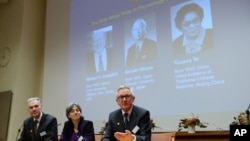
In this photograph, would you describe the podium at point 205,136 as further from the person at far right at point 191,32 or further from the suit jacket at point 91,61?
the suit jacket at point 91,61

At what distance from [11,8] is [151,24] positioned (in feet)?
10.1

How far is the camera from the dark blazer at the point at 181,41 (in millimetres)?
3418

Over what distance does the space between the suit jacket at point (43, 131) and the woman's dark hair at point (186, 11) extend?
1.99 m

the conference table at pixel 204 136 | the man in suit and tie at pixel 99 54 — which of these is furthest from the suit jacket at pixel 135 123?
the man in suit and tie at pixel 99 54

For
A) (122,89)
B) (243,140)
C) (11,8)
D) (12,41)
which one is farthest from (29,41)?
(243,140)

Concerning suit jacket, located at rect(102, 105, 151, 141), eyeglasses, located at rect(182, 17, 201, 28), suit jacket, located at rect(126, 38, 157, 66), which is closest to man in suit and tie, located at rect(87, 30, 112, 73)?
suit jacket, located at rect(126, 38, 157, 66)

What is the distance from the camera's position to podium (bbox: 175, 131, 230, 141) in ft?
10.1

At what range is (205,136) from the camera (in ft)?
10.4

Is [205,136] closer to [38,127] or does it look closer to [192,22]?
[192,22]

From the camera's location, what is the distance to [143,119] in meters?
2.59

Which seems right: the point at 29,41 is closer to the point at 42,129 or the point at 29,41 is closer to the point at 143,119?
the point at 42,129

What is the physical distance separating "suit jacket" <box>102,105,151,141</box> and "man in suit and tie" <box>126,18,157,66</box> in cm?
136

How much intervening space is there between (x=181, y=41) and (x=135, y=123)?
1.50 meters

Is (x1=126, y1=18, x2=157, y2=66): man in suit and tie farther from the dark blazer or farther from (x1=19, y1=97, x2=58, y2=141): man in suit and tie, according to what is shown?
(x1=19, y1=97, x2=58, y2=141): man in suit and tie
